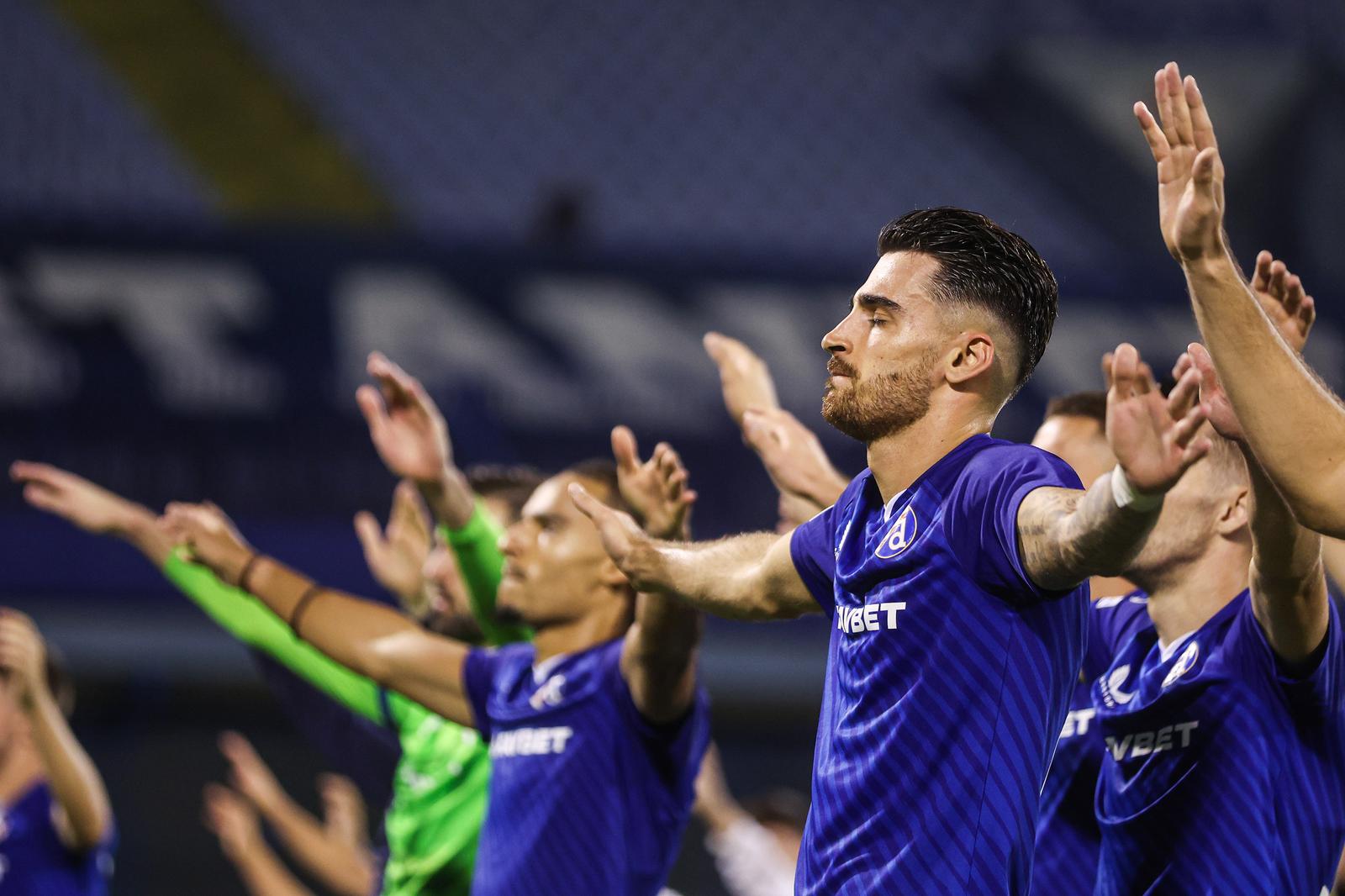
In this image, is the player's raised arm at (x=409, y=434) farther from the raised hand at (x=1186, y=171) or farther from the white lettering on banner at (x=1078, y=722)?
the raised hand at (x=1186, y=171)

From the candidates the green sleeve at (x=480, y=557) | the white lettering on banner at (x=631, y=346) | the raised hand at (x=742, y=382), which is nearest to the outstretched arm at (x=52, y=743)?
the green sleeve at (x=480, y=557)

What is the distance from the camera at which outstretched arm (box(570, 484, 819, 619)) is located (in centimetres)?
294

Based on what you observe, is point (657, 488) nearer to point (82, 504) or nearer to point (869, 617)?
point (869, 617)

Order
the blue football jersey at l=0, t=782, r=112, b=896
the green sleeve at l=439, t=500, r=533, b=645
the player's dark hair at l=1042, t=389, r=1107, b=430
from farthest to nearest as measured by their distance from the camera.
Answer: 1. the blue football jersey at l=0, t=782, r=112, b=896
2. the green sleeve at l=439, t=500, r=533, b=645
3. the player's dark hair at l=1042, t=389, r=1107, b=430

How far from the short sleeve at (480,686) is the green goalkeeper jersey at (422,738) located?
353 millimetres

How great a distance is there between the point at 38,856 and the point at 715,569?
3.77m

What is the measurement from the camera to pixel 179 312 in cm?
894

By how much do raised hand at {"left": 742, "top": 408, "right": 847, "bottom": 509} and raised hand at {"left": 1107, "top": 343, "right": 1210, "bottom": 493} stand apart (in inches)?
60.2

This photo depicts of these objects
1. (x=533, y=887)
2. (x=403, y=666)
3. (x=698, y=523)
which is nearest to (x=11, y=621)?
(x=403, y=666)

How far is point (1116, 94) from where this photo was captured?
13.0 meters

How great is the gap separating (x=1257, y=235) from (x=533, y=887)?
401 inches

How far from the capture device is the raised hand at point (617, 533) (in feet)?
10.3

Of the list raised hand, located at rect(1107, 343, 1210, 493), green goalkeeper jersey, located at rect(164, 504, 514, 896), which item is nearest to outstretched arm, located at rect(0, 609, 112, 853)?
green goalkeeper jersey, located at rect(164, 504, 514, 896)

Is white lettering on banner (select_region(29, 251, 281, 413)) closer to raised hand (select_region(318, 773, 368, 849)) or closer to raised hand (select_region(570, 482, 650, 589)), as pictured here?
raised hand (select_region(318, 773, 368, 849))
